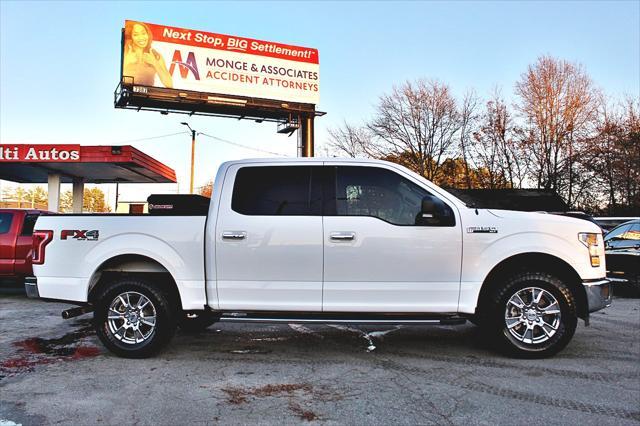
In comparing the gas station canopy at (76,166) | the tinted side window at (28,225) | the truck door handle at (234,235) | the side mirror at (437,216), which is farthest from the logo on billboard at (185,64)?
the side mirror at (437,216)

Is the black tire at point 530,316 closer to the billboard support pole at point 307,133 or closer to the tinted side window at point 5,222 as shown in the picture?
the tinted side window at point 5,222

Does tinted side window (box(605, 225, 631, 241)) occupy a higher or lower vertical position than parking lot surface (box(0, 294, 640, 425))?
higher

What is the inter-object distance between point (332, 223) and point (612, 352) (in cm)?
351

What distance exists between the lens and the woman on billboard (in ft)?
104

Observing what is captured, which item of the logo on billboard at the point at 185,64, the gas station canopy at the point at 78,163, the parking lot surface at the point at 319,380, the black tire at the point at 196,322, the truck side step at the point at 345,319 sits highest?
the logo on billboard at the point at 185,64

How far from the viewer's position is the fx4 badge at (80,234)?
538cm

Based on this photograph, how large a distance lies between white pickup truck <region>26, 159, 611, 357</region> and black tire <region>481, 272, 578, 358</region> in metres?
0.01

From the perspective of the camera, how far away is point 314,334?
643cm

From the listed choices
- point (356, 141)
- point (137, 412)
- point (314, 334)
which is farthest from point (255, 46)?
point (137, 412)

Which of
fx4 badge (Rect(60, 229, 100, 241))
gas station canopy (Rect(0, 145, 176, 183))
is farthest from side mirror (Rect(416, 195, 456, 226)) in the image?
gas station canopy (Rect(0, 145, 176, 183))

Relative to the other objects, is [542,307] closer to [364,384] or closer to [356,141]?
[364,384]

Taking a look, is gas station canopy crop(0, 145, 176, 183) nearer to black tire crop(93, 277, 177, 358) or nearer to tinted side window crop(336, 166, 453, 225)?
black tire crop(93, 277, 177, 358)

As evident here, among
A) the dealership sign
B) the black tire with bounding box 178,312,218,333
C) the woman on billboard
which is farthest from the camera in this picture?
the woman on billboard

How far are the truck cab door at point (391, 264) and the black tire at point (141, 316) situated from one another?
1.70 meters
